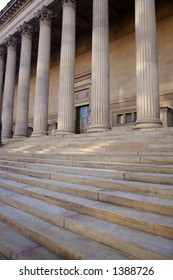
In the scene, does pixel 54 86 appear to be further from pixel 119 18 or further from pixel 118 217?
pixel 118 217

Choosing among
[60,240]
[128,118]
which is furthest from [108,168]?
[128,118]

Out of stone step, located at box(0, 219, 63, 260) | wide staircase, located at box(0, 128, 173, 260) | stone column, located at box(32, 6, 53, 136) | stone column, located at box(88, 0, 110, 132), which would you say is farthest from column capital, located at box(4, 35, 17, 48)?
stone step, located at box(0, 219, 63, 260)

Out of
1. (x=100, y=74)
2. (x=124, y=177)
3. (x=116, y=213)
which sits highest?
(x=100, y=74)

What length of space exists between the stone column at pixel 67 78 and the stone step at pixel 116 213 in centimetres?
902

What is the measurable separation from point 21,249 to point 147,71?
9.13 m

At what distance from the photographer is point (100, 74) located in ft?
38.0

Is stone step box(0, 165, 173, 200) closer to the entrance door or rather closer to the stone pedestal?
the stone pedestal

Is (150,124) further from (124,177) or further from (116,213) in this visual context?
(116,213)

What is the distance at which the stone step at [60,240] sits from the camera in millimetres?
2316

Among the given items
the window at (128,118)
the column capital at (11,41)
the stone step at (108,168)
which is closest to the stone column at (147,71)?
the stone step at (108,168)

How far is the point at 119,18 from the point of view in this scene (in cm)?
1766

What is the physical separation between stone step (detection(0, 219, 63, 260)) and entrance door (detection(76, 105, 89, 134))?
16668mm

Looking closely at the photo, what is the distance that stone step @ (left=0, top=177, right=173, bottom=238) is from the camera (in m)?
2.56
